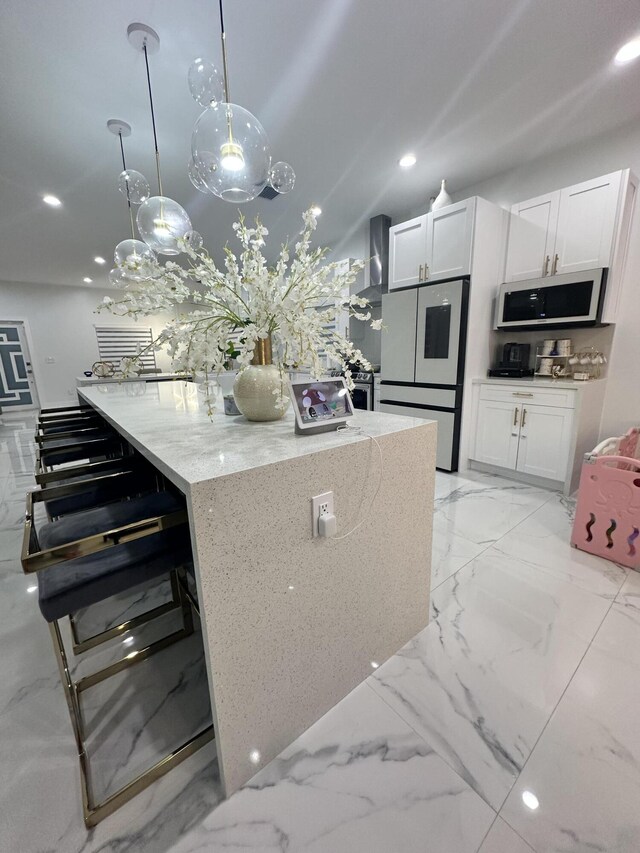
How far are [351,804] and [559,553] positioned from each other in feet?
5.75

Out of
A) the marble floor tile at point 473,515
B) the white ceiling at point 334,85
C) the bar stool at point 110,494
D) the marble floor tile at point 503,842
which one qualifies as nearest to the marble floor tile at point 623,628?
the marble floor tile at point 473,515

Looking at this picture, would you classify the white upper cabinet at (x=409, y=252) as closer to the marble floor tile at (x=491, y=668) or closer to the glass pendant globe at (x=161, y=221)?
the glass pendant globe at (x=161, y=221)

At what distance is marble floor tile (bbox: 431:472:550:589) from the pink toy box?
44 cm

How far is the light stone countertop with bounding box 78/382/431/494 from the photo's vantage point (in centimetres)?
83

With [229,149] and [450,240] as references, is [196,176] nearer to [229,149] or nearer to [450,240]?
[229,149]

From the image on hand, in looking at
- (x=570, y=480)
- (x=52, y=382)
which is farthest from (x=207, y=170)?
(x=52, y=382)

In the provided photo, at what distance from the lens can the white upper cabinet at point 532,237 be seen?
277 centimetres

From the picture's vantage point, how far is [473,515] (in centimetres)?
250

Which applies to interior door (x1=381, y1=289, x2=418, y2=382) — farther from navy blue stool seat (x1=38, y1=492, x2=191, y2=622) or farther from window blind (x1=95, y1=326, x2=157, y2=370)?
window blind (x1=95, y1=326, x2=157, y2=370)

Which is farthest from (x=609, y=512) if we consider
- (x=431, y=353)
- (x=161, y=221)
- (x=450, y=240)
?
(x=161, y=221)

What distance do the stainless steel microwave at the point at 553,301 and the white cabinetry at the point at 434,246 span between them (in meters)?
0.49

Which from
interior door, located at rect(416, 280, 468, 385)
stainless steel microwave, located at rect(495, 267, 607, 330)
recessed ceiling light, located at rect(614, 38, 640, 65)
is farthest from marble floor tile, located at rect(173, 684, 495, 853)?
recessed ceiling light, located at rect(614, 38, 640, 65)

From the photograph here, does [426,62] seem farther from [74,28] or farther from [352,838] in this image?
[352,838]

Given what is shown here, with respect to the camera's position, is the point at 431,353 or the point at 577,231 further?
the point at 431,353
